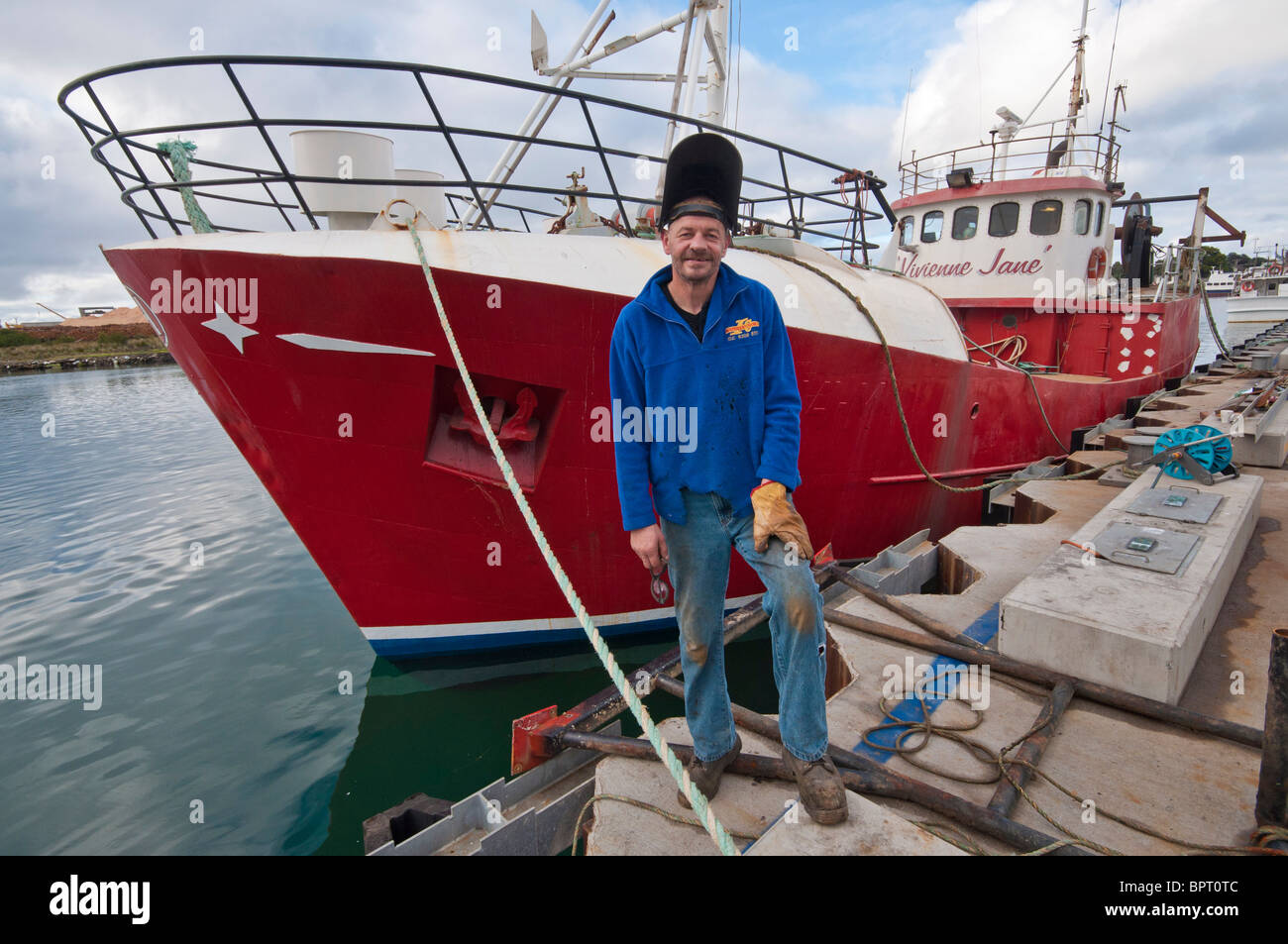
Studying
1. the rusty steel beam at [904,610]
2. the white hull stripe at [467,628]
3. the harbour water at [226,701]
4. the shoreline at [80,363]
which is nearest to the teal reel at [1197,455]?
the rusty steel beam at [904,610]

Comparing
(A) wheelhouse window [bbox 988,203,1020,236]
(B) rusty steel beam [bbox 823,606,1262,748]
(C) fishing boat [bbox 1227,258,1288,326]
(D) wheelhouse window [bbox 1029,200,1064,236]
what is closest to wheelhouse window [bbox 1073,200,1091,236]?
(D) wheelhouse window [bbox 1029,200,1064,236]

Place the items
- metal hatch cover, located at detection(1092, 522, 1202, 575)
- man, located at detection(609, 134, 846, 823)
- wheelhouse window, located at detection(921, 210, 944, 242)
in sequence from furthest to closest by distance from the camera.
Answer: wheelhouse window, located at detection(921, 210, 944, 242) < metal hatch cover, located at detection(1092, 522, 1202, 575) < man, located at detection(609, 134, 846, 823)

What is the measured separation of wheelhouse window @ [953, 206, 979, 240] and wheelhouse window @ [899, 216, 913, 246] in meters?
0.85

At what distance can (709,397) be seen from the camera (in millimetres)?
2109

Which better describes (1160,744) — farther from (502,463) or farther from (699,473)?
(502,463)

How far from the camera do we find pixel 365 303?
3.55 meters

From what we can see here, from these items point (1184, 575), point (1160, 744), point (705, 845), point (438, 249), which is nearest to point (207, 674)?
point (438, 249)

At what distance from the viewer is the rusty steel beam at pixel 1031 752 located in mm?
2365

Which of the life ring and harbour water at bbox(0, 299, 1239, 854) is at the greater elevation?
the life ring

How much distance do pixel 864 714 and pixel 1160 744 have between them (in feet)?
3.83

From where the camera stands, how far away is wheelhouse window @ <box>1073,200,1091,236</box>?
1011 centimetres

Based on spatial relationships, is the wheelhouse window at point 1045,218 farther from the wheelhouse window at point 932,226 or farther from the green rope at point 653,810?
the green rope at point 653,810

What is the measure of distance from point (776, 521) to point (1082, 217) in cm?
1127

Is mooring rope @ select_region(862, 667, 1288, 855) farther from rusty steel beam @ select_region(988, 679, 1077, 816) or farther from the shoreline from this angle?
the shoreline
